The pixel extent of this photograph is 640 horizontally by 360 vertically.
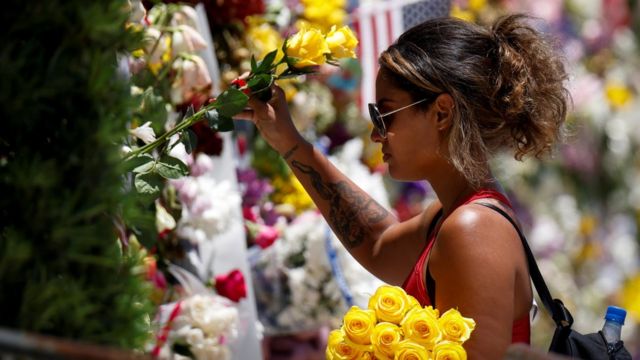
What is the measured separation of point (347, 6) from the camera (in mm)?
4945

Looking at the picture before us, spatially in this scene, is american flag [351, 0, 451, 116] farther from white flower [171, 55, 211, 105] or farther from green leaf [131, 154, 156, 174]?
green leaf [131, 154, 156, 174]

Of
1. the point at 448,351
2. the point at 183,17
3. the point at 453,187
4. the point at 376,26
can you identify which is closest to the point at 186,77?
the point at 183,17

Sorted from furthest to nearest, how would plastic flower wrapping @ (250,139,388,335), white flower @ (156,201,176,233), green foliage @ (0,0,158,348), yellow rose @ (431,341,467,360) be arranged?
plastic flower wrapping @ (250,139,388,335)
white flower @ (156,201,176,233)
yellow rose @ (431,341,467,360)
green foliage @ (0,0,158,348)

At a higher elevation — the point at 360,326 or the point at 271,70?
the point at 271,70

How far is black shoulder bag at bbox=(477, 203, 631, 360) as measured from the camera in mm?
2277

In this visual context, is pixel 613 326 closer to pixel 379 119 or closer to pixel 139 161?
pixel 379 119

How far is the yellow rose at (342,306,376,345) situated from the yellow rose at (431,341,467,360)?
15 cm

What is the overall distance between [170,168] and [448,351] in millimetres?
691

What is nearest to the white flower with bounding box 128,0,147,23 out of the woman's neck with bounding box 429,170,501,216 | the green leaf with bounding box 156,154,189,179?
the green leaf with bounding box 156,154,189,179

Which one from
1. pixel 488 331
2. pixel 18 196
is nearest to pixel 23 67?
pixel 18 196

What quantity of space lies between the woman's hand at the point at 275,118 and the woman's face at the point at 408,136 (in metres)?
0.28

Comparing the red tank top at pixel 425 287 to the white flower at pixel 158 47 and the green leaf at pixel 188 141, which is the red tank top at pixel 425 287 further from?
the white flower at pixel 158 47

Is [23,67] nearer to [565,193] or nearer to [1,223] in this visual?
[1,223]

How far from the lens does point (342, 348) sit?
2.14 m
